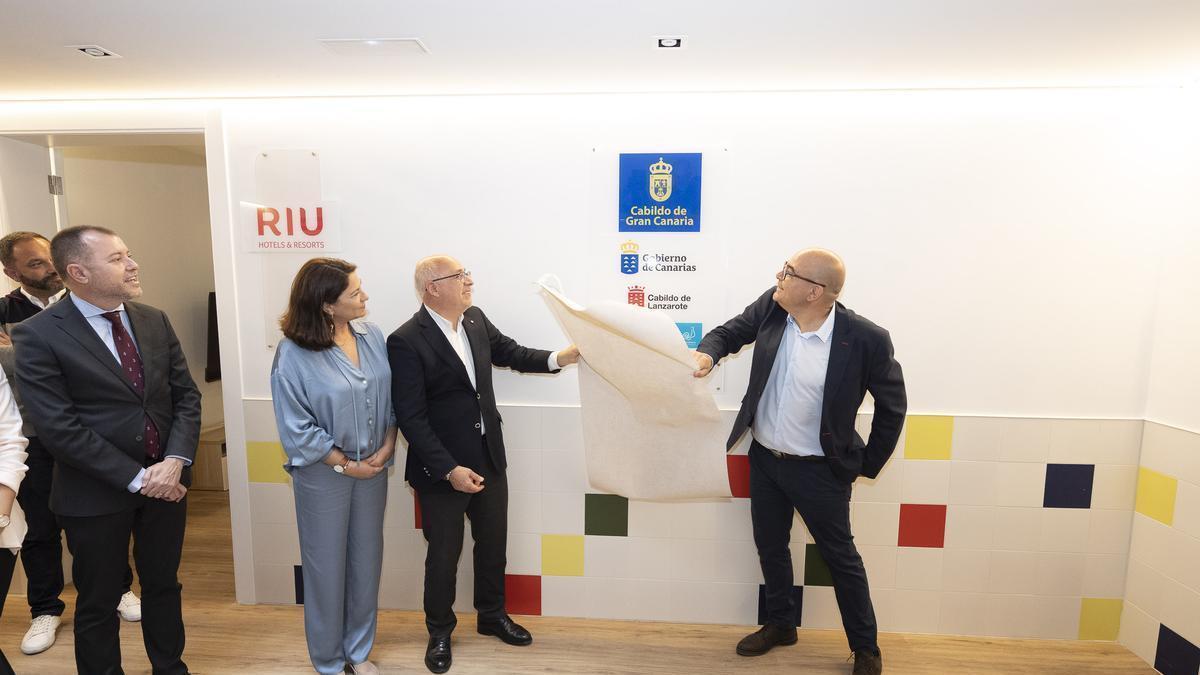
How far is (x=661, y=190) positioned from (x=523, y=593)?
1.87m

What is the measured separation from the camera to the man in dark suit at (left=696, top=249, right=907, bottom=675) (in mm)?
2158

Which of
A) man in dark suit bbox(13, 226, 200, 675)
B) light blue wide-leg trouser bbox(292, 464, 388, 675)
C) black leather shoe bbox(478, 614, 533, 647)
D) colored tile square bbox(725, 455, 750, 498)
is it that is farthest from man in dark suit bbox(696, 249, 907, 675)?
man in dark suit bbox(13, 226, 200, 675)

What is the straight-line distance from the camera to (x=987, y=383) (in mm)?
2521

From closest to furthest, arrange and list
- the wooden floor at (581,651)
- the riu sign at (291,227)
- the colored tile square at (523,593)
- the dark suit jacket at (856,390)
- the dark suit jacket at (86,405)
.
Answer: the dark suit jacket at (86,405) < the dark suit jacket at (856,390) < the wooden floor at (581,651) < the riu sign at (291,227) < the colored tile square at (523,593)

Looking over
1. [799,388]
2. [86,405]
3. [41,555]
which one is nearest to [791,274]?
[799,388]

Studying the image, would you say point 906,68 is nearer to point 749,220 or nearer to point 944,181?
point 944,181

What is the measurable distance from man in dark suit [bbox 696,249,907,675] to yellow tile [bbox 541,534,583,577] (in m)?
0.83

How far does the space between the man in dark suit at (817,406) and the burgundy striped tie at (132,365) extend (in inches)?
71.4

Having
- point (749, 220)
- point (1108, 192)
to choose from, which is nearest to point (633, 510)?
point (749, 220)

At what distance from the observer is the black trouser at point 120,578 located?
6.32ft

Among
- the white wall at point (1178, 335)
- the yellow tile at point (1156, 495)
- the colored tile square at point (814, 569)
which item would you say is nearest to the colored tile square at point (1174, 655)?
the yellow tile at point (1156, 495)

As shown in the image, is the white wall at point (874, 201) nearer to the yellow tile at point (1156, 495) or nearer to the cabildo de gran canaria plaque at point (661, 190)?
the cabildo de gran canaria plaque at point (661, 190)

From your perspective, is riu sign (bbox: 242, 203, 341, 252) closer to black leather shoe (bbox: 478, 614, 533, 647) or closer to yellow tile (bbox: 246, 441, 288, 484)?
yellow tile (bbox: 246, 441, 288, 484)

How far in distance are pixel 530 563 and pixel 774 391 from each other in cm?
133
